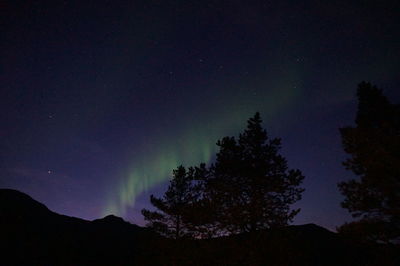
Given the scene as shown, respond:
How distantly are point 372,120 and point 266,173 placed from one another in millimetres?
7700

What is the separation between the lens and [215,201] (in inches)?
690

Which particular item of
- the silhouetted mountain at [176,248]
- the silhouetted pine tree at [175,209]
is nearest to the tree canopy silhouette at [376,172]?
the silhouetted mountain at [176,248]

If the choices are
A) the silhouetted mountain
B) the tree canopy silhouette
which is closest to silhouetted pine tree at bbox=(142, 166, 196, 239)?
the silhouetted mountain

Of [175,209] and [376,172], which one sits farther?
[175,209]

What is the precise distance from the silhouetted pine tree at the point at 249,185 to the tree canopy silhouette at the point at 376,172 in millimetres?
4778

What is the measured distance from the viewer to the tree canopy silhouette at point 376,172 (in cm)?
1111

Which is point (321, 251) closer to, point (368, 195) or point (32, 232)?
point (368, 195)

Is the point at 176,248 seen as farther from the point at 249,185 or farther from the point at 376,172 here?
the point at 376,172

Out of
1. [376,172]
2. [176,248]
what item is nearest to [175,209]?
[176,248]

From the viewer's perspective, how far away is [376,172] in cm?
1149

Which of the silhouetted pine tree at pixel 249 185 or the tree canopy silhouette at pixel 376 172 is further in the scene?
the silhouetted pine tree at pixel 249 185

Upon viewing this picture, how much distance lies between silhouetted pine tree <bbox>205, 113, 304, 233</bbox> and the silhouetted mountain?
3.72ft

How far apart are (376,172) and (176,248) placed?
16247 millimetres

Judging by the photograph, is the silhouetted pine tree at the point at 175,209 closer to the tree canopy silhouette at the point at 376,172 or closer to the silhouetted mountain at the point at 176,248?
the silhouetted mountain at the point at 176,248
